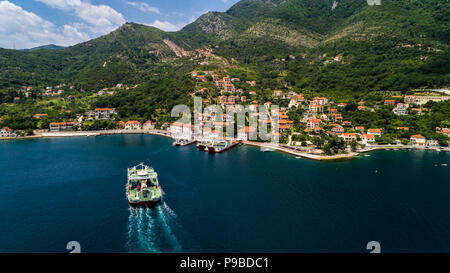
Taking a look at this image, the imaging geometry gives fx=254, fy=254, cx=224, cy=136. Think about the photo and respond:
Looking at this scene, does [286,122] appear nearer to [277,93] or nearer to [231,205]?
[277,93]

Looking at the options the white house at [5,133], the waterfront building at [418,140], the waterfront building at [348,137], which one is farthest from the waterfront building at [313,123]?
the white house at [5,133]

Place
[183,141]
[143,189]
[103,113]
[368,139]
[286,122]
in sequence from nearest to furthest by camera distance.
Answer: [143,189] < [368,139] < [183,141] < [286,122] < [103,113]

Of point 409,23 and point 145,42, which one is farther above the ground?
point 145,42

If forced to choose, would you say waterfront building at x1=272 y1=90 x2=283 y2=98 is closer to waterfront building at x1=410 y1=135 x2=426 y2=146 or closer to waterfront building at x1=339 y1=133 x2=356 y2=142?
waterfront building at x1=339 y1=133 x2=356 y2=142

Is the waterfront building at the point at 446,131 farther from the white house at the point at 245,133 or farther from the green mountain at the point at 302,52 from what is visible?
the white house at the point at 245,133

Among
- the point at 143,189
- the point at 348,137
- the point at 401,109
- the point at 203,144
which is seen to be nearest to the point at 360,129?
the point at 348,137
